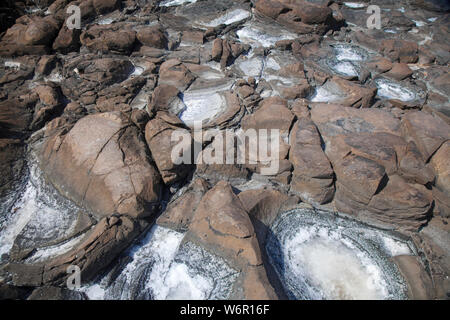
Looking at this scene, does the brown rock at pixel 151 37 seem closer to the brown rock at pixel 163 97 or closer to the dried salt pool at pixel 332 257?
the brown rock at pixel 163 97

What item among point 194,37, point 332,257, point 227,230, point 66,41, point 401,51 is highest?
point 66,41

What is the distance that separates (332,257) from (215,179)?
5.76ft

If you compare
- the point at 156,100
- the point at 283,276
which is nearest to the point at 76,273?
the point at 283,276

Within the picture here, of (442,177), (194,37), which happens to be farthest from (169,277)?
(194,37)

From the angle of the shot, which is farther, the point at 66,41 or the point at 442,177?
the point at 66,41

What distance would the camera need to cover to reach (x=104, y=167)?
341 centimetres

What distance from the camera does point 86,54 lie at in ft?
19.2

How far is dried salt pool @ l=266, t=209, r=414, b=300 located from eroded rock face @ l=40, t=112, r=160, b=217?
170 cm

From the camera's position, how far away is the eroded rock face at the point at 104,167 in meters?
3.25

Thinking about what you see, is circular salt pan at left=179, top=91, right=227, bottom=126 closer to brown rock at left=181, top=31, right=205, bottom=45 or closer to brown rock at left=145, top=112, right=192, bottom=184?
brown rock at left=145, top=112, right=192, bottom=184

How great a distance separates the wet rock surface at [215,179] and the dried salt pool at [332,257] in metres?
0.01

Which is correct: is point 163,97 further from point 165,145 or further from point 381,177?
point 381,177

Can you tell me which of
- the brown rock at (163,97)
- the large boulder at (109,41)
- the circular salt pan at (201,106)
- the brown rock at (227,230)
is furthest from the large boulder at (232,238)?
the large boulder at (109,41)

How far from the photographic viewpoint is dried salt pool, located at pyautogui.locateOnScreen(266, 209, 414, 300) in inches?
117
